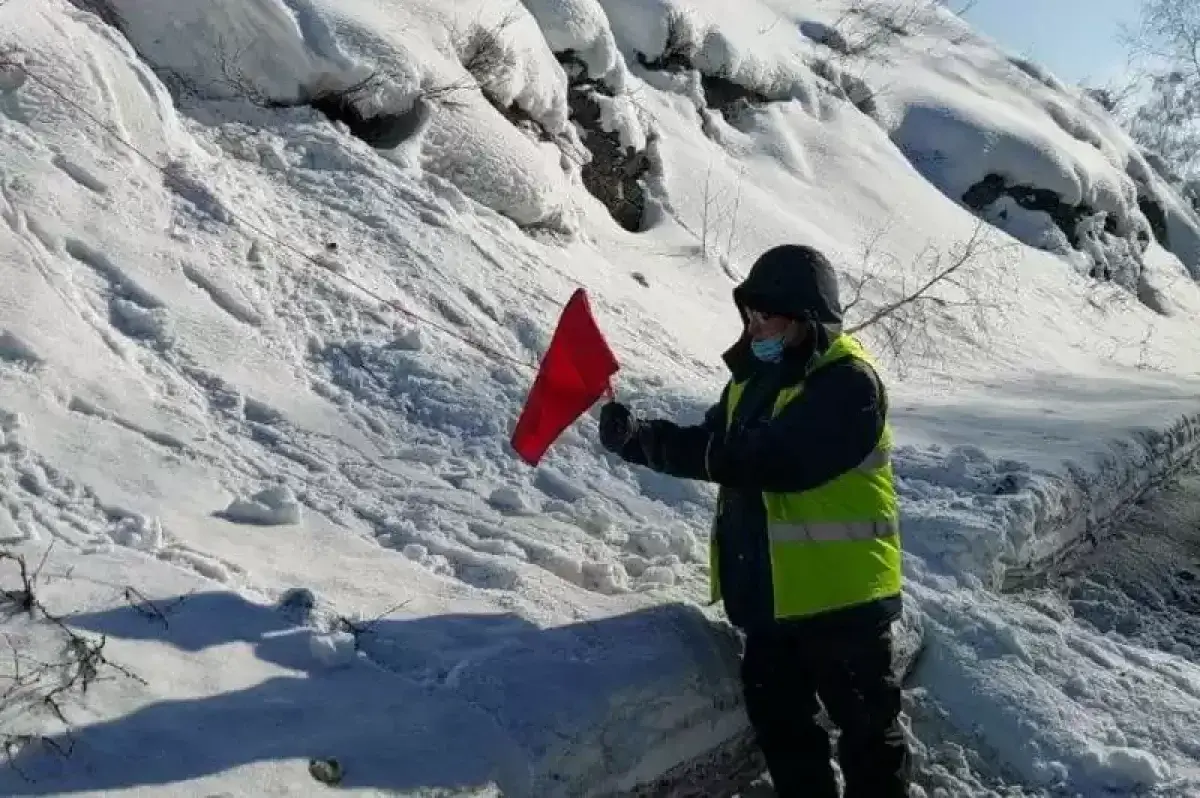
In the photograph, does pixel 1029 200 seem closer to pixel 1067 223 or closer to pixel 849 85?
pixel 1067 223

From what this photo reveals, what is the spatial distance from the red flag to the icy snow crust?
499 millimetres

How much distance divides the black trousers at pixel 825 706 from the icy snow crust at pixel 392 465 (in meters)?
0.20

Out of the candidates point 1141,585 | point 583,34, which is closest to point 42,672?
point 1141,585

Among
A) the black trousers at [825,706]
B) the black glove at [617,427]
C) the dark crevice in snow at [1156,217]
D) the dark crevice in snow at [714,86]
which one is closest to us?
the black trousers at [825,706]

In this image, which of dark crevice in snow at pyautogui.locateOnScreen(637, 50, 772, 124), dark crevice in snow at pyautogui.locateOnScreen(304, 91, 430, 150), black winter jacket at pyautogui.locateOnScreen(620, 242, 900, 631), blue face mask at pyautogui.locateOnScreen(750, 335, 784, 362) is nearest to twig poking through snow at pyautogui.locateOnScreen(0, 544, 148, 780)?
black winter jacket at pyautogui.locateOnScreen(620, 242, 900, 631)

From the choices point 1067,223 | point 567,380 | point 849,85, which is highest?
point 849,85

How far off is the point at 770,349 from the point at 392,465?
5.81 feet

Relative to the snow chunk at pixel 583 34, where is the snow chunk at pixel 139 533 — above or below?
below

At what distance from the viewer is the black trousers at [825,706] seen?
3.35 m

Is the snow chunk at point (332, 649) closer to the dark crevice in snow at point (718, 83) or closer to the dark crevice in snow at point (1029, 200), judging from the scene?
the dark crevice in snow at point (718, 83)

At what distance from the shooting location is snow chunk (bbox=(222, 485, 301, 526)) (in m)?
3.88

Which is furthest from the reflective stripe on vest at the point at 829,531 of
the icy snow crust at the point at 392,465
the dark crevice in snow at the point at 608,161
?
the dark crevice in snow at the point at 608,161

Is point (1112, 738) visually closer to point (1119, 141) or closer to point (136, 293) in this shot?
point (136, 293)

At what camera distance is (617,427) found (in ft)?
11.6
